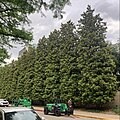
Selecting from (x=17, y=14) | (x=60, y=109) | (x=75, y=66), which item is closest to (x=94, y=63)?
(x=75, y=66)

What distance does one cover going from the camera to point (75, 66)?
41.1 meters

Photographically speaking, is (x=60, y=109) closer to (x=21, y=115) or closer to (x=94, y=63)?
(x=94, y=63)

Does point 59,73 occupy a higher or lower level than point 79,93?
higher

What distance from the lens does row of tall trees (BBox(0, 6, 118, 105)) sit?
37.2 metres

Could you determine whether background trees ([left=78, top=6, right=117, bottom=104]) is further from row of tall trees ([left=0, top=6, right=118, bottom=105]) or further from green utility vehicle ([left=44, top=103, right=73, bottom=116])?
green utility vehicle ([left=44, top=103, right=73, bottom=116])

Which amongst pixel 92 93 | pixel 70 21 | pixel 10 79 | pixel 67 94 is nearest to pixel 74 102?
pixel 67 94

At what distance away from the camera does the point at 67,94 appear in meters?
41.3

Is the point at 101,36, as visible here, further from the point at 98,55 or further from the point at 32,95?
the point at 32,95

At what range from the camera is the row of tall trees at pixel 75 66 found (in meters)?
37.2

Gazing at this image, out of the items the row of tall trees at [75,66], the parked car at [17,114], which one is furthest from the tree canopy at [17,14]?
the row of tall trees at [75,66]

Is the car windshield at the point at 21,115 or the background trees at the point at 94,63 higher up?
the background trees at the point at 94,63

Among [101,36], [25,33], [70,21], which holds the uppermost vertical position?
[70,21]

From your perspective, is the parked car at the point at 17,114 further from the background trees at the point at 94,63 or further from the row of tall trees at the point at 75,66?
the background trees at the point at 94,63

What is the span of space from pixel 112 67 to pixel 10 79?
99.4 feet
